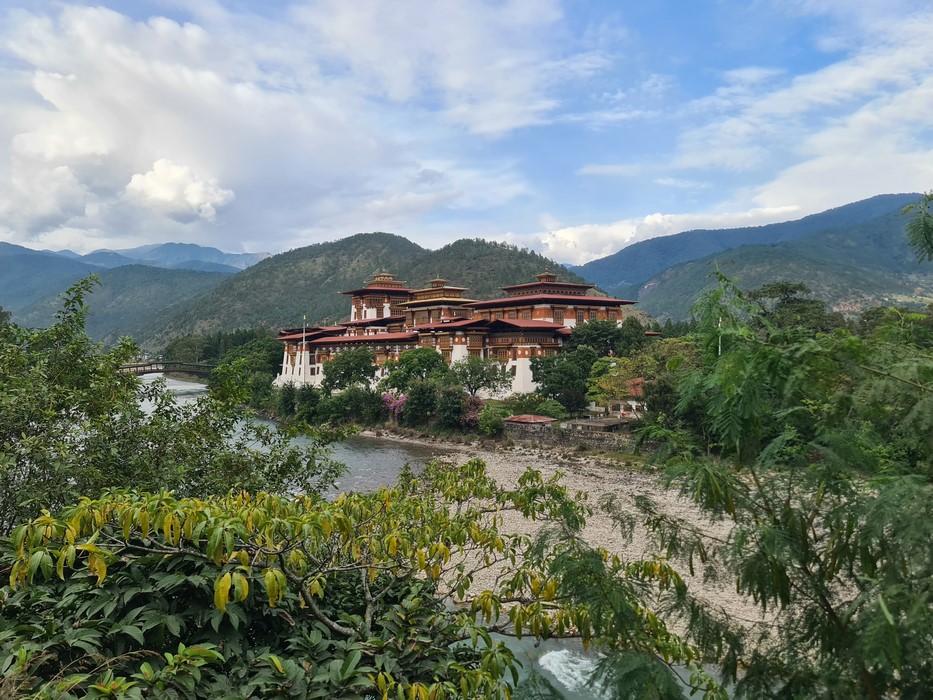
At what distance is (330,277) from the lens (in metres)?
111

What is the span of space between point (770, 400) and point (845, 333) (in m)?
0.36

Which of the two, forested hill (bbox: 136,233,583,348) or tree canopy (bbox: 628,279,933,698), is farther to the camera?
forested hill (bbox: 136,233,583,348)

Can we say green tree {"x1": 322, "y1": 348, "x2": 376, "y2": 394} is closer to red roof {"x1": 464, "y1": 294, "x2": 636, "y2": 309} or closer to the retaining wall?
red roof {"x1": 464, "y1": 294, "x2": 636, "y2": 309}

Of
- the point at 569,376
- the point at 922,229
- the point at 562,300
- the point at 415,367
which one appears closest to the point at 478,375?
the point at 415,367

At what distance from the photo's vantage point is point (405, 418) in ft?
102

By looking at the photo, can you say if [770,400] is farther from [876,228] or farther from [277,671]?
[876,228]

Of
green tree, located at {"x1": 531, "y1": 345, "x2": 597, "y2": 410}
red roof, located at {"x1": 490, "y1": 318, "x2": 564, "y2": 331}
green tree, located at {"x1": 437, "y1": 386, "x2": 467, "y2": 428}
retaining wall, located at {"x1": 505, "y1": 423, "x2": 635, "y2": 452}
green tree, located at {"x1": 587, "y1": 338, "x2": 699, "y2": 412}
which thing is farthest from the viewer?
red roof, located at {"x1": 490, "y1": 318, "x2": 564, "y2": 331}

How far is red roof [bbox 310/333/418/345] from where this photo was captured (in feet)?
123

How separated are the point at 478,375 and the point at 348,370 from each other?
967cm

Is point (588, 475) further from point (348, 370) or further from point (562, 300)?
point (348, 370)

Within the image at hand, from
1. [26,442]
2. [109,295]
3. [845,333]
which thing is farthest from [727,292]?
[109,295]

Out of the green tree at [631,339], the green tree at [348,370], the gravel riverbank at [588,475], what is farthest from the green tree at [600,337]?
the green tree at [348,370]

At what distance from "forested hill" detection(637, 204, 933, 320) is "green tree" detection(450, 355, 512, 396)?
76.8 feet

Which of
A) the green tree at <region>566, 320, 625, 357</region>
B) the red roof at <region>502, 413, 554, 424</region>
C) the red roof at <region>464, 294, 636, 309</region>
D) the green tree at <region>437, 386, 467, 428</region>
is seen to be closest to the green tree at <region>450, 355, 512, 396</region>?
the green tree at <region>437, 386, 467, 428</region>
